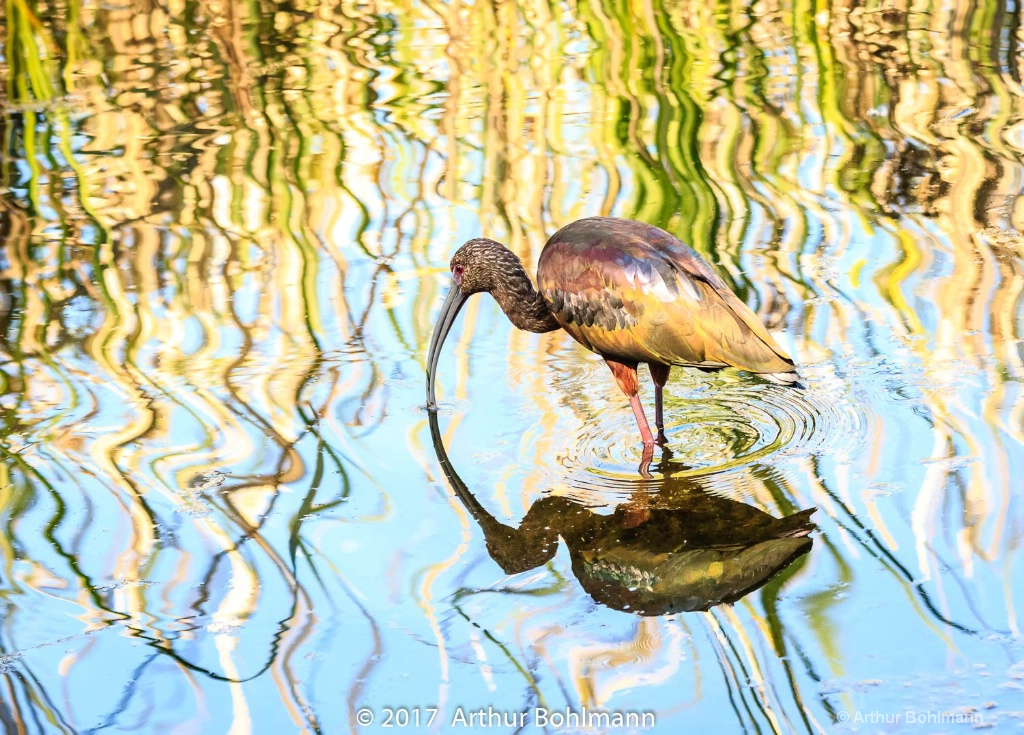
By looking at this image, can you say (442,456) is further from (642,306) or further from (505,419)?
(642,306)

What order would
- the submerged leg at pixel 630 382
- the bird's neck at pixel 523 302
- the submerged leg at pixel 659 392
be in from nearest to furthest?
the submerged leg at pixel 630 382
the submerged leg at pixel 659 392
the bird's neck at pixel 523 302

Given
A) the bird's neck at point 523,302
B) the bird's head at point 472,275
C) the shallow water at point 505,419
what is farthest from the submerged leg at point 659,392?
the bird's head at point 472,275

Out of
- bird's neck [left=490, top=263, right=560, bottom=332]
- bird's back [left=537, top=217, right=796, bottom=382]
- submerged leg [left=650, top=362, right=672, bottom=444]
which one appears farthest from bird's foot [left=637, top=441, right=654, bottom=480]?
bird's neck [left=490, top=263, right=560, bottom=332]

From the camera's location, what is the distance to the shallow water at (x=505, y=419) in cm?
409

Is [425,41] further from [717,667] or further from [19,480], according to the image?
[717,667]

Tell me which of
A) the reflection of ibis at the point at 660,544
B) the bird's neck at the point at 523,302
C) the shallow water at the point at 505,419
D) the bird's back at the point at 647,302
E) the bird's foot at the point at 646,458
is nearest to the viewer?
the shallow water at the point at 505,419

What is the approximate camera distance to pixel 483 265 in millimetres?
6027

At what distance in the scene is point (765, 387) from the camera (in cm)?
581

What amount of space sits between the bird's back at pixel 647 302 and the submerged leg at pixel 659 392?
0.49 feet

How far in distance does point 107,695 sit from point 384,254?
4.03 metres

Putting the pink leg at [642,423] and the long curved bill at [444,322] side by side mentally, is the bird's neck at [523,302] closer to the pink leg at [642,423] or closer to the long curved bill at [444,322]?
the long curved bill at [444,322]

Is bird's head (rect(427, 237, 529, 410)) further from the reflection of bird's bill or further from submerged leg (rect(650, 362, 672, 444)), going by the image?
submerged leg (rect(650, 362, 672, 444))

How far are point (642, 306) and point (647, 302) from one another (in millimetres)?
25

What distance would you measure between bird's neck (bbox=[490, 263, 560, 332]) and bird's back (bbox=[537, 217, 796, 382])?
0.61 ft
